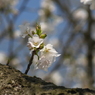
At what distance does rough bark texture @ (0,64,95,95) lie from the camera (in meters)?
0.87

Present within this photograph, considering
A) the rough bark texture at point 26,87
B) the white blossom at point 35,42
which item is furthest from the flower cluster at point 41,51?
the rough bark texture at point 26,87

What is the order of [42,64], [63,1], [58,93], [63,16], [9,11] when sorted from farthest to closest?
1. [63,1]
2. [63,16]
3. [9,11]
4. [42,64]
5. [58,93]

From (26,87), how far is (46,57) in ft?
0.87

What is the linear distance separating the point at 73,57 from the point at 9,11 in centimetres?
145

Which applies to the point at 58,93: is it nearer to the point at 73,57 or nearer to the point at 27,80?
the point at 27,80

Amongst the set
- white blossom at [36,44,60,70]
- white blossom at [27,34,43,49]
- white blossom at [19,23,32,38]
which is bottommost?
white blossom at [36,44,60,70]

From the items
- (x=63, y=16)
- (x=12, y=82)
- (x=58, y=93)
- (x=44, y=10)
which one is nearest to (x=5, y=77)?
(x=12, y=82)

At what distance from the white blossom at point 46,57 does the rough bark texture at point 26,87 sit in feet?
0.49

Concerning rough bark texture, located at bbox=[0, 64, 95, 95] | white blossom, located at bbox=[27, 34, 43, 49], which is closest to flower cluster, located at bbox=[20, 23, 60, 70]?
white blossom, located at bbox=[27, 34, 43, 49]

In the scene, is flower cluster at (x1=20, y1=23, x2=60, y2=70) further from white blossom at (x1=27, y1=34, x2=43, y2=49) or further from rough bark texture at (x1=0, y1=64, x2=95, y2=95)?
rough bark texture at (x1=0, y1=64, x2=95, y2=95)

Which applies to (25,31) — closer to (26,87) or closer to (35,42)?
(35,42)

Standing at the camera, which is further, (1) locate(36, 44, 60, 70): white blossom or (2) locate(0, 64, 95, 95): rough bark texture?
(1) locate(36, 44, 60, 70): white blossom

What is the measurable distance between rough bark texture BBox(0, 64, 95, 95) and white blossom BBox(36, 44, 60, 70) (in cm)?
15

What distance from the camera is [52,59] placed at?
1.16 m
